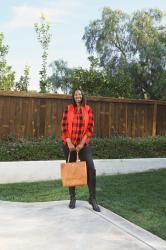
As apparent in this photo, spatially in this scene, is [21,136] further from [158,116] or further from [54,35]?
[54,35]

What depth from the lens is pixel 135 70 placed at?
25.8 m

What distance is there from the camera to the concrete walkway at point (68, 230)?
210 inches

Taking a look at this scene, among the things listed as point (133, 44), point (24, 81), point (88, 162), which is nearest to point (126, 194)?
point (88, 162)

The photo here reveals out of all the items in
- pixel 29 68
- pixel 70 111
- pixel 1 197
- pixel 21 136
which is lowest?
pixel 1 197

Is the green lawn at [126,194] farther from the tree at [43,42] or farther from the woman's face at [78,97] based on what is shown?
the tree at [43,42]

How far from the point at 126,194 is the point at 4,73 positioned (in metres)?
13.0

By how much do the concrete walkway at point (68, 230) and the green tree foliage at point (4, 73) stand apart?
42.2ft

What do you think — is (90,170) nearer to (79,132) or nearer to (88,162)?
(88,162)

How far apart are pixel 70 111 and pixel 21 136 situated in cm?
463

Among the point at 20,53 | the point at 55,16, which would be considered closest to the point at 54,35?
the point at 55,16

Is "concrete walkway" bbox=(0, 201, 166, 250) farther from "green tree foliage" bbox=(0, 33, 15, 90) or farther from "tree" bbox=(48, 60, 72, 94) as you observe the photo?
"tree" bbox=(48, 60, 72, 94)

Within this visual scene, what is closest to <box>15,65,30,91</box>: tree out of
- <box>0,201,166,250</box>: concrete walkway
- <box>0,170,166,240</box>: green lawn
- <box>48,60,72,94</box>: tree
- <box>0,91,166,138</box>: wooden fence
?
<box>0,91,166,138</box>: wooden fence

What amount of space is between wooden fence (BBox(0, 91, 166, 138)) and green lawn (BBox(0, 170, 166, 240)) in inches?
76.6

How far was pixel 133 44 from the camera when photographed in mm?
26500
